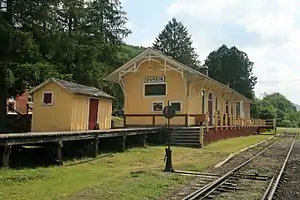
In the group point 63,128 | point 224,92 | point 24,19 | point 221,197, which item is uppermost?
point 24,19

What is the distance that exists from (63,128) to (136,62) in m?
8.72

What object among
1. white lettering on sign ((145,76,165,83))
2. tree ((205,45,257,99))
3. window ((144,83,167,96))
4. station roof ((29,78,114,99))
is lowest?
station roof ((29,78,114,99))

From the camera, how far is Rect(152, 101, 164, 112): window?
29.3 m

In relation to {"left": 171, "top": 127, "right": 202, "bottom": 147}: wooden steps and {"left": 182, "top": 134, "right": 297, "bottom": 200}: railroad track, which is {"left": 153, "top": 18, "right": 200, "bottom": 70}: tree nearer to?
{"left": 171, "top": 127, "right": 202, "bottom": 147}: wooden steps

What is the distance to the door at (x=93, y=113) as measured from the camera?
23886 mm

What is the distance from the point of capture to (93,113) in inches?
951

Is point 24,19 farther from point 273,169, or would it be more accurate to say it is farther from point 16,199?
point 16,199

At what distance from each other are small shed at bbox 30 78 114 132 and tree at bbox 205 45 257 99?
59.0 m

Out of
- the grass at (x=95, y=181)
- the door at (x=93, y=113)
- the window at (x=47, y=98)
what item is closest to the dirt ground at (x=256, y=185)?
the grass at (x=95, y=181)

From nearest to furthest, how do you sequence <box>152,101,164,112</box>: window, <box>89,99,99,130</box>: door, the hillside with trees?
<box>89,99,99,130</box>: door
the hillside with trees
<box>152,101,164,112</box>: window

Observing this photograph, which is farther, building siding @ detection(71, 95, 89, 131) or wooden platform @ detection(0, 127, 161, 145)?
building siding @ detection(71, 95, 89, 131)

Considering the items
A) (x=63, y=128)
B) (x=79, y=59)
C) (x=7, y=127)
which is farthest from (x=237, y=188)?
(x=79, y=59)

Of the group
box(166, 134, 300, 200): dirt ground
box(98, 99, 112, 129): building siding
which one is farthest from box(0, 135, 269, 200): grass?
box(98, 99, 112, 129): building siding

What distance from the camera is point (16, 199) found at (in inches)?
348
